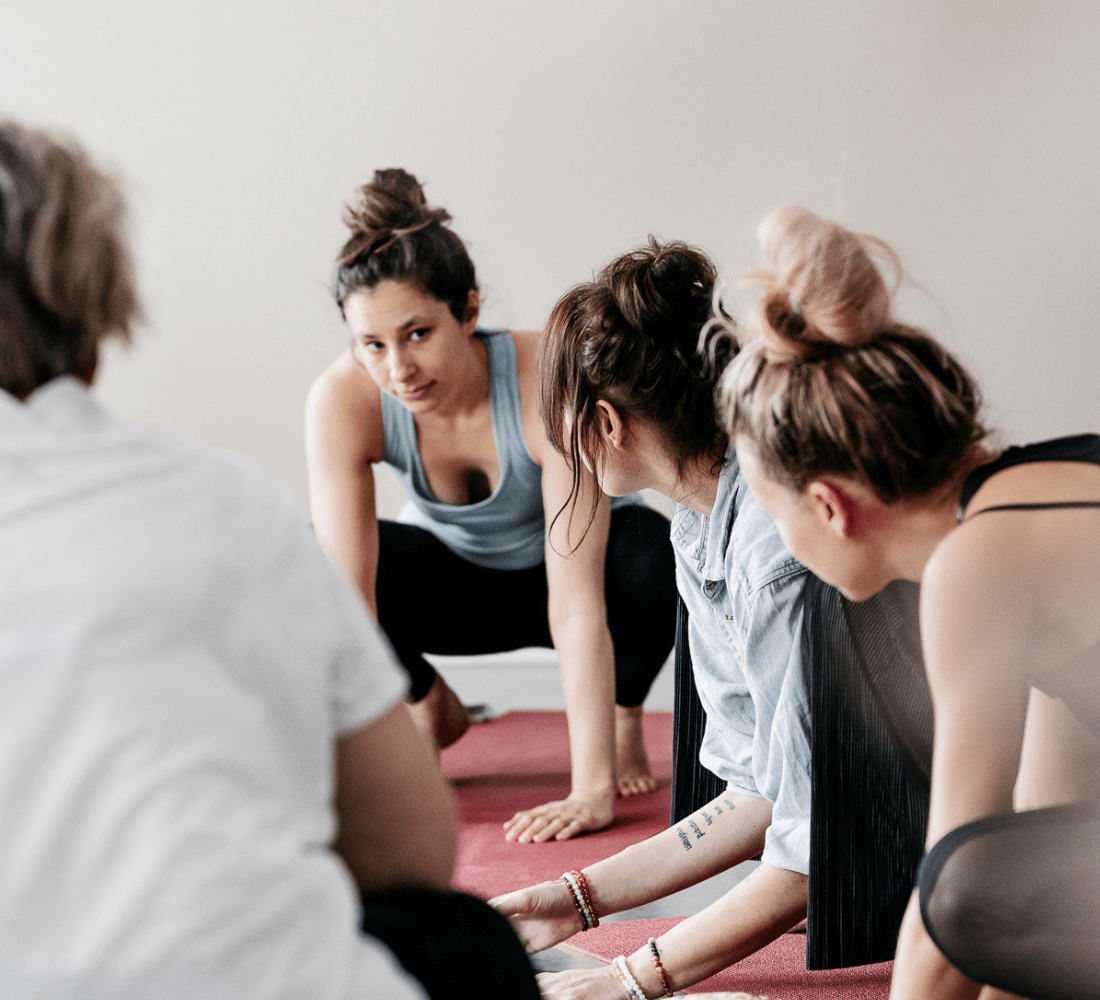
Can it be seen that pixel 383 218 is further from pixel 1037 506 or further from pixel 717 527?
pixel 1037 506

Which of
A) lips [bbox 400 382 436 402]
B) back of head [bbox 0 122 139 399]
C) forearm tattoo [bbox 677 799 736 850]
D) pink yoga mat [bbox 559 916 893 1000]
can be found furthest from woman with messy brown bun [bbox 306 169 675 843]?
back of head [bbox 0 122 139 399]

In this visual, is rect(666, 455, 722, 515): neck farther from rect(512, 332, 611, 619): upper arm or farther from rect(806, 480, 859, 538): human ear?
rect(512, 332, 611, 619): upper arm

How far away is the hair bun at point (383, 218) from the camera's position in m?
1.68

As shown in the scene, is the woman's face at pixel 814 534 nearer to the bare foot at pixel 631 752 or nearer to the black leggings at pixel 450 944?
the black leggings at pixel 450 944

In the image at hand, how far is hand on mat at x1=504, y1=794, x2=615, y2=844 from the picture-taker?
164cm

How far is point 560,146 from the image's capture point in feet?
8.02

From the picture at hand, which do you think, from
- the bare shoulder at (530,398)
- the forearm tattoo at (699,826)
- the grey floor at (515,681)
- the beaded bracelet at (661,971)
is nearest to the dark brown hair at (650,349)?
the forearm tattoo at (699,826)

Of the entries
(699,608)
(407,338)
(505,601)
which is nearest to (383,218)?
(407,338)

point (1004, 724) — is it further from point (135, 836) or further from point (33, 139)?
point (33, 139)

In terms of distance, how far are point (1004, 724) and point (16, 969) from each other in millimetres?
595

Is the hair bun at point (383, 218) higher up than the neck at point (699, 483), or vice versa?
the hair bun at point (383, 218)

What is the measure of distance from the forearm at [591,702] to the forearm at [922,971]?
3.06ft

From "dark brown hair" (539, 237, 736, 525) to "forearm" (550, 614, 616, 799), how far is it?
26.7 inches

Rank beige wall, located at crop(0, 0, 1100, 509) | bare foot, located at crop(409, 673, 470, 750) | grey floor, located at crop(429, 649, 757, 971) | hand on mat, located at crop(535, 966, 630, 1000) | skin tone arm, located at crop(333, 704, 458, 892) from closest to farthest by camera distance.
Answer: skin tone arm, located at crop(333, 704, 458, 892) < hand on mat, located at crop(535, 966, 630, 1000) < bare foot, located at crop(409, 673, 470, 750) < beige wall, located at crop(0, 0, 1100, 509) < grey floor, located at crop(429, 649, 757, 971)
